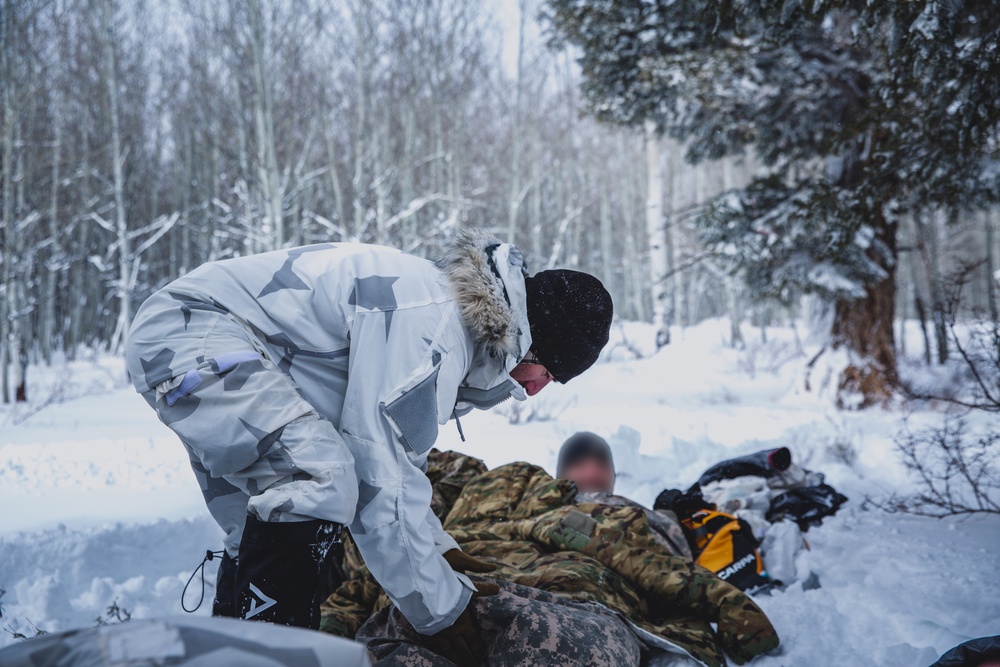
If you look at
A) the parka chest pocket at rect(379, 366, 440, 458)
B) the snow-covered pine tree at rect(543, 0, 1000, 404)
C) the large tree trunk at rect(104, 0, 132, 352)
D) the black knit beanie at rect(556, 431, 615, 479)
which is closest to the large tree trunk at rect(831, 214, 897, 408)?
the snow-covered pine tree at rect(543, 0, 1000, 404)

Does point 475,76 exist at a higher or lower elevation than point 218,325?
higher

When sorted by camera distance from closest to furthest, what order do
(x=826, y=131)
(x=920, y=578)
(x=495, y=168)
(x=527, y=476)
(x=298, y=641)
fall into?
(x=298, y=641), (x=920, y=578), (x=527, y=476), (x=826, y=131), (x=495, y=168)

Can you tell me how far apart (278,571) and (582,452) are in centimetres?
232

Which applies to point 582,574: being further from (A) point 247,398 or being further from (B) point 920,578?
(B) point 920,578

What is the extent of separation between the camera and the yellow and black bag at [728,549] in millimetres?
2986

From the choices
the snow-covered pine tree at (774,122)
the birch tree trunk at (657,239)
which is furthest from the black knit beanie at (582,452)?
the birch tree trunk at (657,239)

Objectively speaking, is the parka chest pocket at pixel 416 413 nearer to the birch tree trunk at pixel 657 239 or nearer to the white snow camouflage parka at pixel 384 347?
the white snow camouflage parka at pixel 384 347

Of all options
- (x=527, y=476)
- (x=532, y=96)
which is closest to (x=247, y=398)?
(x=527, y=476)

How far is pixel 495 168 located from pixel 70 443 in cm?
1729

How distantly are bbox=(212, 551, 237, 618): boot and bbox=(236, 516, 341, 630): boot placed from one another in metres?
0.11

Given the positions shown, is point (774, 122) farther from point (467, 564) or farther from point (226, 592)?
point (226, 592)

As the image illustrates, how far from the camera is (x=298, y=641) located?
90cm

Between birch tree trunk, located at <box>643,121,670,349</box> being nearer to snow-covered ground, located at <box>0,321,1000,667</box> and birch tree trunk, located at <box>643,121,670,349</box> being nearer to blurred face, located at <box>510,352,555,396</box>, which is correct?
snow-covered ground, located at <box>0,321,1000,667</box>

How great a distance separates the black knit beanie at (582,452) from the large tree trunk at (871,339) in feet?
15.0
